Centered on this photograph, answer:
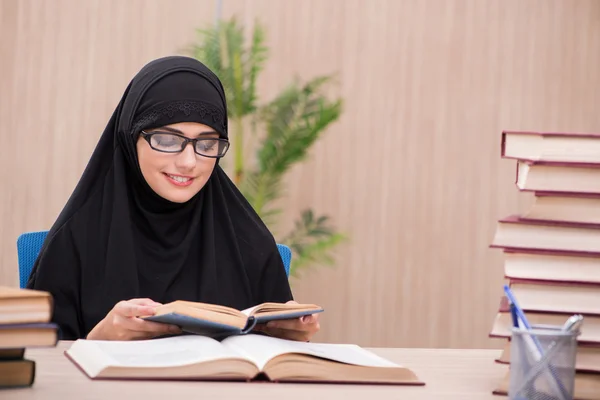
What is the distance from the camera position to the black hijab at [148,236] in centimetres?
229

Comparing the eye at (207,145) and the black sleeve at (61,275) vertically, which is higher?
the eye at (207,145)

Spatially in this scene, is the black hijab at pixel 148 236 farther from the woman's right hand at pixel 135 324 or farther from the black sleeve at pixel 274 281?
the woman's right hand at pixel 135 324

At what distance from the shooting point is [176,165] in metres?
2.23

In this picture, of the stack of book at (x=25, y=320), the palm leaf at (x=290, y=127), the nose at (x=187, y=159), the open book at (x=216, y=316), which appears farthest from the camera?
the palm leaf at (x=290, y=127)

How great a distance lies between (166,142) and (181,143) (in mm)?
37

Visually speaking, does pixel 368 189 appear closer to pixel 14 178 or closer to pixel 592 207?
pixel 14 178

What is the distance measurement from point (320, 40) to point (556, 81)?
1.60 m

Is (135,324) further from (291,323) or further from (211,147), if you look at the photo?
(211,147)

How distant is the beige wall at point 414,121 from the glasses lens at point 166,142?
11.5 feet

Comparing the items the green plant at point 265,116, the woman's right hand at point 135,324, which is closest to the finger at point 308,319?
the woman's right hand at point 135,324

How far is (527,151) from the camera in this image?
4.35 ft

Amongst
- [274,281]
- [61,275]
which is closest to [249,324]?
[61,275]

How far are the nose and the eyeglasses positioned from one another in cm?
1

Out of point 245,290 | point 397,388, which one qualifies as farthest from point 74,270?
point 397,388
